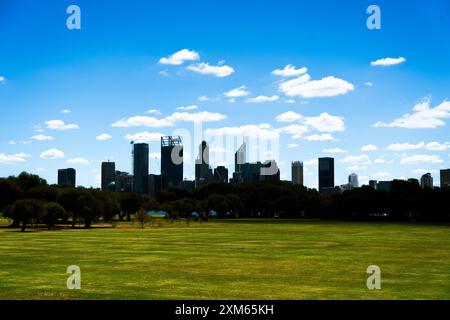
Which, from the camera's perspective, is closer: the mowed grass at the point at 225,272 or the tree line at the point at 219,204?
the mowed grass at the point at 225,272

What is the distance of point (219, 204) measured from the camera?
168750mm

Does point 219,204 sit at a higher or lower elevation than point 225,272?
higher

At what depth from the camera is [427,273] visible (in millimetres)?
33938

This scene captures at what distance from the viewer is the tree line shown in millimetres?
105625

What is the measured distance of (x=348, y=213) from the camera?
16312 centimetres

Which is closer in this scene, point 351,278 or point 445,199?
point 351,278

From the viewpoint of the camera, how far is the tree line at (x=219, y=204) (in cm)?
10562

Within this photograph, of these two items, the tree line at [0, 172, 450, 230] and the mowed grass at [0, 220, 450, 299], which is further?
the tree line at [0, 172, 450, 230]

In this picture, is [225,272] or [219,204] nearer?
[225,272]
